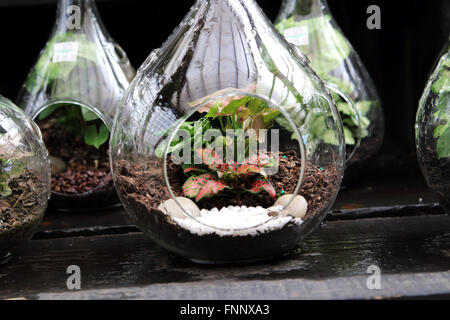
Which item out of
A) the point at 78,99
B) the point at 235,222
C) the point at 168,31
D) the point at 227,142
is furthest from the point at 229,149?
the point at 168,31

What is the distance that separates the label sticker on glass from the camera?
146cm

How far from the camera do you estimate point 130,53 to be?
1.99 metres

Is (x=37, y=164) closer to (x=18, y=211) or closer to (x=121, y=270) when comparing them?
(x=18, y=211)

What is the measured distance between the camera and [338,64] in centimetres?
148

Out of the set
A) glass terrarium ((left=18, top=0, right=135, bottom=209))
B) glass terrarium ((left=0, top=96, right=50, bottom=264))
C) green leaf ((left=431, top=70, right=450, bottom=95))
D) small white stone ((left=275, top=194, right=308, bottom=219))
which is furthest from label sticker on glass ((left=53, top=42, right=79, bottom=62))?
green leaf ((left=431, top=70, right=450, bottom=95))

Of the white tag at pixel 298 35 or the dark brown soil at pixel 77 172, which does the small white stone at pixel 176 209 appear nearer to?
the dark brown soil at pixel 77 172

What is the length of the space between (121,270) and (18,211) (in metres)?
0.21

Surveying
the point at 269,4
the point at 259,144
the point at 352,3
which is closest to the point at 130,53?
the point at 269,4

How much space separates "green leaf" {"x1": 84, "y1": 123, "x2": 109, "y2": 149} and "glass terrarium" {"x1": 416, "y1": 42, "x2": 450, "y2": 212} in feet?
2.43
